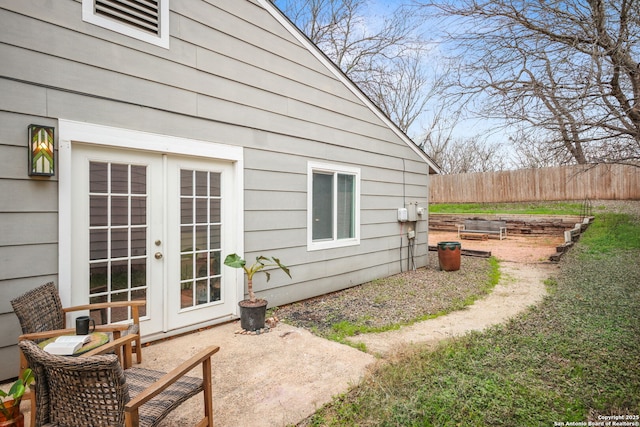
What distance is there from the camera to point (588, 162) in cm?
607

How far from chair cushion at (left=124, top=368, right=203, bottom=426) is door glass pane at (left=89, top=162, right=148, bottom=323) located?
54.4 inches

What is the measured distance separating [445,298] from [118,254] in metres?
4.47

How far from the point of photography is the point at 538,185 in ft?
52.8

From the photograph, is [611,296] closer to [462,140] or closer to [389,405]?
[389,405]

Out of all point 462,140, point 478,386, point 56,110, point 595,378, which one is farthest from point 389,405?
point 462,140

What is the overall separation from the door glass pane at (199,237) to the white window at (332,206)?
4.95 ft

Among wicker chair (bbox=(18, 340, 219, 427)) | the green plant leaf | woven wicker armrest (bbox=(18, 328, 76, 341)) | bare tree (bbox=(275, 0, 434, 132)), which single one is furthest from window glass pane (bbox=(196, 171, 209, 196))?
bare tree (bbox=(275, 0, 434, 132))

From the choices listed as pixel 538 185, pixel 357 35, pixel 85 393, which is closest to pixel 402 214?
pixel 85 393

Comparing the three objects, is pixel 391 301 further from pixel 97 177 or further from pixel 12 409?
pixel 12 409

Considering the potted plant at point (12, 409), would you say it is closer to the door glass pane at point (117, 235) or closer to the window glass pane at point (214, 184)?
the door glass pane at point (117, 235)

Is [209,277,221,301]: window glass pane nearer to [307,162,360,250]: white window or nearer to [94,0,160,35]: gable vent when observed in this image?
[307,162,360,250]: white window

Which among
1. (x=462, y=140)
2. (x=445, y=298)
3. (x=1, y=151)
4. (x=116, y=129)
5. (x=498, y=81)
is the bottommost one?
(x=445, y=298)

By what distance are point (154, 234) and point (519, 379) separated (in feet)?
11.5

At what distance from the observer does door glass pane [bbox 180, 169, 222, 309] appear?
12.5ft
